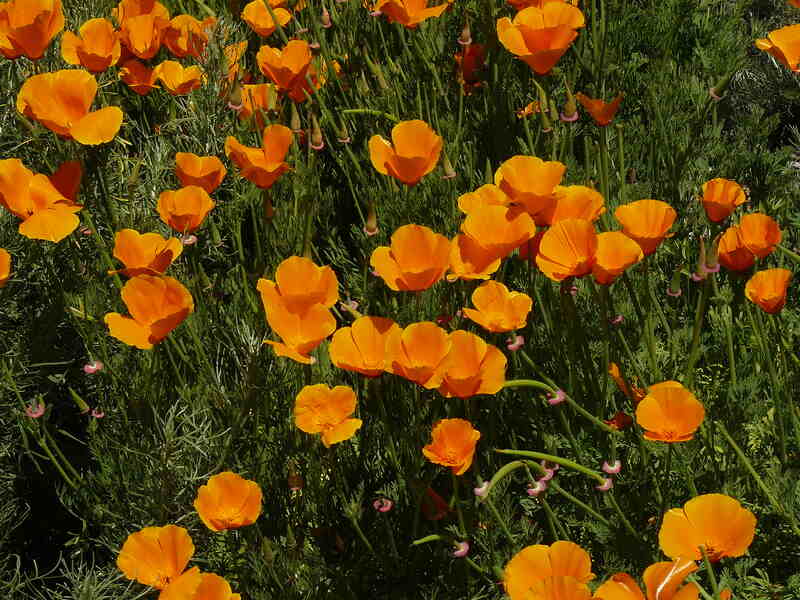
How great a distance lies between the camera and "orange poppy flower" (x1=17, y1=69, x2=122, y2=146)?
174 centimetres

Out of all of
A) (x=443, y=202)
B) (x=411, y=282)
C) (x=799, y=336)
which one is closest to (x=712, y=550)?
(x=411, y=282)

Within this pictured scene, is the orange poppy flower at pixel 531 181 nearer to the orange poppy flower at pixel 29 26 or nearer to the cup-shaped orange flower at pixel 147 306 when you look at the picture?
the cup-shaped orange flower at pixel 147 306

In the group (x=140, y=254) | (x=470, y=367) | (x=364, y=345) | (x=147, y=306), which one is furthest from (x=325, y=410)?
(x=140, y=254)

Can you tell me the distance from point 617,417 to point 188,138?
49.2 inches

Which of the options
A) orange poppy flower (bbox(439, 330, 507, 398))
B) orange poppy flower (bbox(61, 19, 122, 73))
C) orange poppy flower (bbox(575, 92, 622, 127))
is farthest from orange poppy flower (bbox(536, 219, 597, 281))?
orange poppy flower (bbox(61, 19, 122, 73))

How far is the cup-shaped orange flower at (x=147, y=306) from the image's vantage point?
4.99 feet

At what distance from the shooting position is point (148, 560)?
4.67 feet

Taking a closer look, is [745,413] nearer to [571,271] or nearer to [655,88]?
[571,271]

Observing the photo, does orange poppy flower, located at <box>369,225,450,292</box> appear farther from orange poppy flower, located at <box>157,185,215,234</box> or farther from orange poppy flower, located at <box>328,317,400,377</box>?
orange poppy flower, located at <box>157,185,215,234</box>

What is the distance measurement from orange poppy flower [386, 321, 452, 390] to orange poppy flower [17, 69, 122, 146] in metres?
0.72

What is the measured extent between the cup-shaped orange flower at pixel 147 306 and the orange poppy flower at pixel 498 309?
462mm

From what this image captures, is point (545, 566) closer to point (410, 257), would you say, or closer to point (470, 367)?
point (470, 367)

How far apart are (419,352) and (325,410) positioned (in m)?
0.17

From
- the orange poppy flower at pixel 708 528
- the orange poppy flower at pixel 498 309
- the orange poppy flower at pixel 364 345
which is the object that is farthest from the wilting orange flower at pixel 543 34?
the orange poppy flower at pixel 708 528
